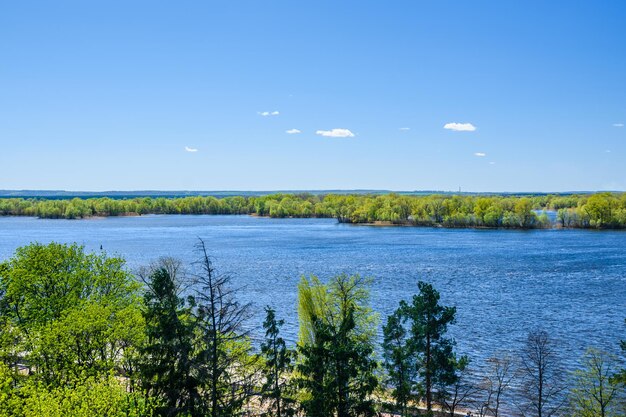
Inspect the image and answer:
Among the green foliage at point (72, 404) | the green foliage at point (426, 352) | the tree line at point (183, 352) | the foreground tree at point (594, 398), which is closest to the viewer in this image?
the green foliage at point (72, 404)

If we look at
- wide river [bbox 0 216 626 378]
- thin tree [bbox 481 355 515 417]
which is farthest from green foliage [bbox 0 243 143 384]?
thin tree [bbox 481 355 515 417]

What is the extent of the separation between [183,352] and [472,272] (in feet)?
202

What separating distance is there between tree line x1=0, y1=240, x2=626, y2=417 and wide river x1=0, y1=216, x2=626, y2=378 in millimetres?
6015

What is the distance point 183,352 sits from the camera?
21.1m

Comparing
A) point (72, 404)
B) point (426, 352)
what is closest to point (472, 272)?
point (426, 352)

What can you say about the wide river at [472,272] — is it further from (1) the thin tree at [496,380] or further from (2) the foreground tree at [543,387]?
(2) the foreground tree at [543,387]

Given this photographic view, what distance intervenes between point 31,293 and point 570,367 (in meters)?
32.3

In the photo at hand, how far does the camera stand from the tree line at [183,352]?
68.7ft

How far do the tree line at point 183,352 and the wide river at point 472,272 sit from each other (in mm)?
6015

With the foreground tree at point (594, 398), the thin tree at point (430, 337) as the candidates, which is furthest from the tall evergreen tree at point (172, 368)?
the foreground tree at point (594, 398)

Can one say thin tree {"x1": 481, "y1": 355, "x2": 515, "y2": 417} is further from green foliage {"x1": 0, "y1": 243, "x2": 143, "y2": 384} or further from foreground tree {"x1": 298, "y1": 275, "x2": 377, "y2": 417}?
green foliage {"x1": 0, "y1": 243, "x2": 143, "y2": 384}

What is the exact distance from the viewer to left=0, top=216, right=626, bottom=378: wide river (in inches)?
1863

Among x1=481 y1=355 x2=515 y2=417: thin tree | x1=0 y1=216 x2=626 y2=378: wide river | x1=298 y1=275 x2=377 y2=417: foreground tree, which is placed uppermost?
x1=298 y1=275 x2=377 y2=417: foreground tree

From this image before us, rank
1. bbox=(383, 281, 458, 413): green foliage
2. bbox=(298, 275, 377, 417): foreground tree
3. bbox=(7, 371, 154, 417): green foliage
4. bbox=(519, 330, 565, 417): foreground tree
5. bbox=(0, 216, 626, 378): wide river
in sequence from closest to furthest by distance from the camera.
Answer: bbox=(7, 371, 154, 417): green foliage → bbox=(298, 275, 377, 417): foreground tree → bbox=(383, 281, 458, 413): green foliage → bbox=(519, 330, 565, 417): foreground tree → bbox=(0, 216, 626, 378): wide river
